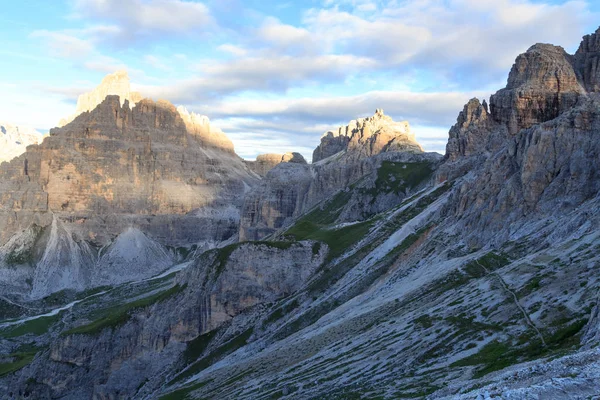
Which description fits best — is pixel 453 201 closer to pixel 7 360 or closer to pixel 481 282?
pixel 481 282

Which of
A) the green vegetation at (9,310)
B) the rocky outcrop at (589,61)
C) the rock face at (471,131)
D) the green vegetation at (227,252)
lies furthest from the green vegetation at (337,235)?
the green vegetation at (9,310)

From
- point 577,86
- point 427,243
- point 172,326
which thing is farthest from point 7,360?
point 577,86

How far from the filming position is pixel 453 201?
284 ft

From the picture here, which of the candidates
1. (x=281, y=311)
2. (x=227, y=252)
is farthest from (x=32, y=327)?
(x=281, y=311)

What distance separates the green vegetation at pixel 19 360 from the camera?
11908 cm

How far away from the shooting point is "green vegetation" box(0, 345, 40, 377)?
119 metres

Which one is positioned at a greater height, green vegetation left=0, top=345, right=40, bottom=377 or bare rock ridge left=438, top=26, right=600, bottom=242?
bare rock ridge left=438, top=26, right=600, bottom=242

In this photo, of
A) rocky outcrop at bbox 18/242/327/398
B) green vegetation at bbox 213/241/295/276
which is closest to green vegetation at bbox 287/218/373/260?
rocky outcrop at bbox 18/242/327/398

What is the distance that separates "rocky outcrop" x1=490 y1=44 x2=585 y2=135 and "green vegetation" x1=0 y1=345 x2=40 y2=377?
355ft

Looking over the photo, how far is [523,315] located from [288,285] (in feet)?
205

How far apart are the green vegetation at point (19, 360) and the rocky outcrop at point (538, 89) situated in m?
108

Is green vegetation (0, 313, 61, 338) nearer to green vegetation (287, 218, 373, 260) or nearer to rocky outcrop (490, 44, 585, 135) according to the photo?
green vegetation (287, 218, 373, 260)

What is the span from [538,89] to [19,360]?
12436 cm

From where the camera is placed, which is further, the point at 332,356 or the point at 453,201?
the point at 453,201
